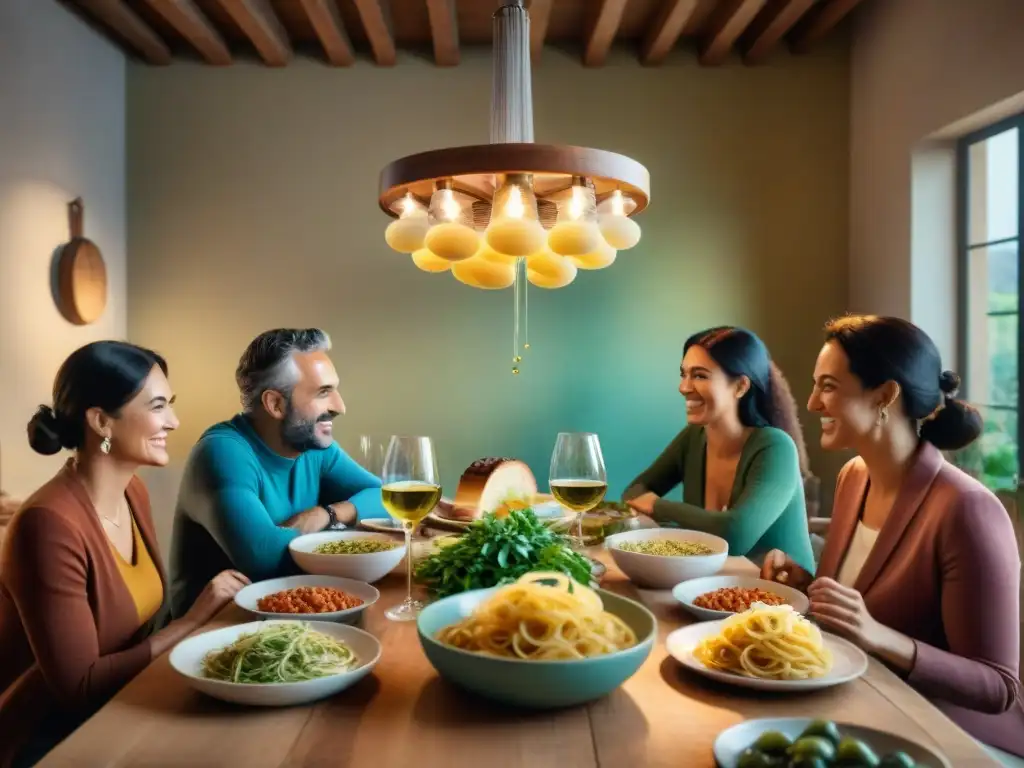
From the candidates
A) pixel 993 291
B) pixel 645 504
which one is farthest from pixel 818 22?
pixel 645 504

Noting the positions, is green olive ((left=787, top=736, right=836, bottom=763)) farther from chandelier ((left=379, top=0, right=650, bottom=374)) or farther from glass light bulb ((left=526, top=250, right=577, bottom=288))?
glass light bulb ((left=526, top=250, right=577, bottom=288))

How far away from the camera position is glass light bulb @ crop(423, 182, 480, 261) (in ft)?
6.24

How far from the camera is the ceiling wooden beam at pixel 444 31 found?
3.64m

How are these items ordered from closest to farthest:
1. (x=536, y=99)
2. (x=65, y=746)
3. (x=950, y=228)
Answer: (x=65, y=746), (x=950, y=228), (x=536, y=99)

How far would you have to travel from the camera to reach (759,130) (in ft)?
14.1

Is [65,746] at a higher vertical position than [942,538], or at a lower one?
lower

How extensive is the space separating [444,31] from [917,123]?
2.10 m

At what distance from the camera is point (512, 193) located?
1913 mm

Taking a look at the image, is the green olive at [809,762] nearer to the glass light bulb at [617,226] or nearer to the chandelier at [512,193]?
the chandelier at [512,193]

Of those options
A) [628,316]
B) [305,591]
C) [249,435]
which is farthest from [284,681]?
[628,316]

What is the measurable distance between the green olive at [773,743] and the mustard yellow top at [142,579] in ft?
4.17

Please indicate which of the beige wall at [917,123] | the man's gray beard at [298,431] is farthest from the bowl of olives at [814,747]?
the beige wall at [917,123]

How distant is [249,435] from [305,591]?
862 millimetres

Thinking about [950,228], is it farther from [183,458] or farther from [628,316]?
[183,458]
